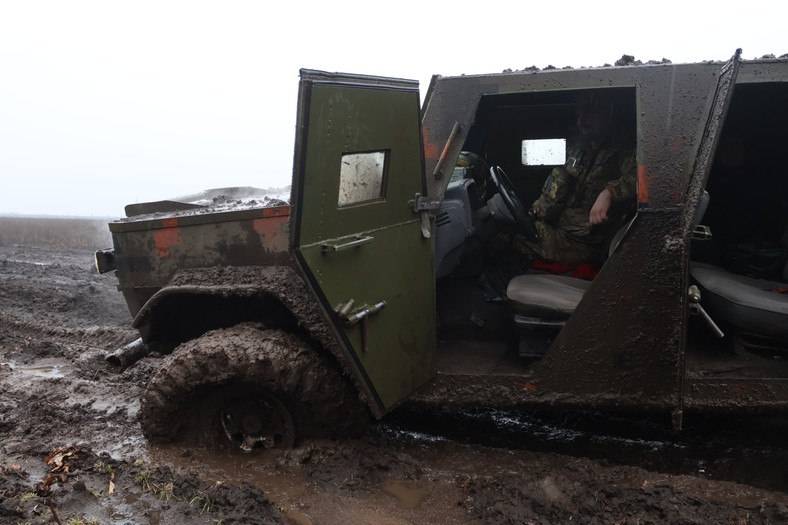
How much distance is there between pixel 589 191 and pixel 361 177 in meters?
1.40

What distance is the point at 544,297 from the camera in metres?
3.14

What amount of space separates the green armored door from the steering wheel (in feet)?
2.15

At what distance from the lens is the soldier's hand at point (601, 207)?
10.7 feet

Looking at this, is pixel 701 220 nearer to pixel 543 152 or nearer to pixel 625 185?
pixel 625 185

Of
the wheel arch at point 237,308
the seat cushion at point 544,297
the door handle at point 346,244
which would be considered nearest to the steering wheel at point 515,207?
the seat cushion at point 544,297

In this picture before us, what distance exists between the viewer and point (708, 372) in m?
2.91

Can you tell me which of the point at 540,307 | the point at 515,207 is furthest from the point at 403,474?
the point at 515,207

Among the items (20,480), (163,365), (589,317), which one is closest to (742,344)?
(589,317)

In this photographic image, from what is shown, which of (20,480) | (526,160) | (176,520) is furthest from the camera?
(526,160)

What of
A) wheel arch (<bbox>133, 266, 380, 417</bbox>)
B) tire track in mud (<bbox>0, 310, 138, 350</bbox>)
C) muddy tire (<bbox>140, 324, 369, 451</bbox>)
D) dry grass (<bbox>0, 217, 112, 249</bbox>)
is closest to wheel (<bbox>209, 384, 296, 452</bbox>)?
muddy tire (<bbox>140, 324, 369, 451</bbox>)

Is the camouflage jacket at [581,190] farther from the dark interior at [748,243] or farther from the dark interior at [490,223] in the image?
the dark interior at [748,243]

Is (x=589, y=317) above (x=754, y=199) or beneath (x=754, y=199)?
beneath

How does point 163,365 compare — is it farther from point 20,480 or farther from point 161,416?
point 20,480

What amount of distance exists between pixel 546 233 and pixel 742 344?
110 centimetres
